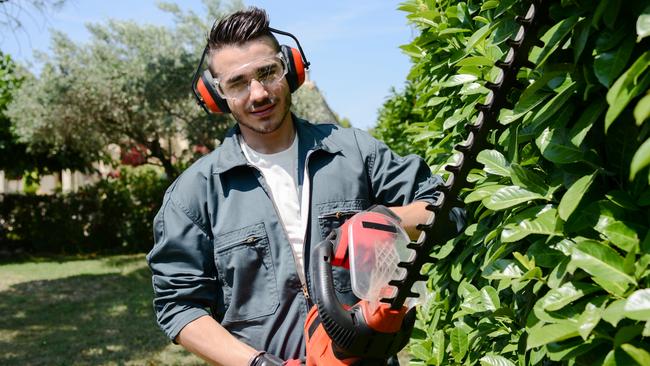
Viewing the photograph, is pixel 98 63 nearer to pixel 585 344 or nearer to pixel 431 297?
pixel 431 297

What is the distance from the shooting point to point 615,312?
3.37ft

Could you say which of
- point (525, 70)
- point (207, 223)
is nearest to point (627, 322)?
point (525, 70)

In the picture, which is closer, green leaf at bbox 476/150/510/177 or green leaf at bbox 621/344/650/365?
green leaf at bbox 621/344/650/365

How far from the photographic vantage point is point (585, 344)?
1140mm

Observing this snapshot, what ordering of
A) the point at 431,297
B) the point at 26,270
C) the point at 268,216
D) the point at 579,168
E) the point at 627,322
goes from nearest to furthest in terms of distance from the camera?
the point at 627,322 → the point at 579,168 → the point at 268,216 → the point at 431,297 → the point at 26,270

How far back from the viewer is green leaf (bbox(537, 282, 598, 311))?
1136 mm

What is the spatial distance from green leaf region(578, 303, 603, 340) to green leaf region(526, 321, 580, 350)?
0.02 m

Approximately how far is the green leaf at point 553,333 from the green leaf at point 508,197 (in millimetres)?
302

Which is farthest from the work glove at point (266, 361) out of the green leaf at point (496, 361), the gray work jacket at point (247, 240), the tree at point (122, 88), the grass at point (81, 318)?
the tree at point (122, 88)

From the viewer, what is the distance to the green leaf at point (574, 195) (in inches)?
45.0

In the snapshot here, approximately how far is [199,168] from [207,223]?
203 mm

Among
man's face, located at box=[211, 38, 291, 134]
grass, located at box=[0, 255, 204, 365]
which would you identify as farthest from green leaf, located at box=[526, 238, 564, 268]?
grass, located at box=[0, 255, 204, 365]

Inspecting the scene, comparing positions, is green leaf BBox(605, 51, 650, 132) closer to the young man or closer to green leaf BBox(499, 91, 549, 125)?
green leaf BBox(499, 91, 549, 125)

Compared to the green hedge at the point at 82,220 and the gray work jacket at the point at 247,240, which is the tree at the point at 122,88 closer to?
the green hedge at the point at 82,220
